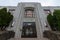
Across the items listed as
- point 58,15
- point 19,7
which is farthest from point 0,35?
point 19,7

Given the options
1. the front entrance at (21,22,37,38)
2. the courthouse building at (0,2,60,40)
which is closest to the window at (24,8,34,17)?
the courthouse building at (0,2,60,40)

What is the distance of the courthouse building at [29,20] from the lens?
17280mm

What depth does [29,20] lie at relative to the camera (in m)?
20.6

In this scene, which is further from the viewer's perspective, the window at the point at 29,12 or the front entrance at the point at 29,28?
the window at the point at 29,12

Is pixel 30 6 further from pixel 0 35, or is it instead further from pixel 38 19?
pixel 0 35

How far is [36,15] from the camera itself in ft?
70.3

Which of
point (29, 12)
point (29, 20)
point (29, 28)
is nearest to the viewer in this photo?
point (29, 28)

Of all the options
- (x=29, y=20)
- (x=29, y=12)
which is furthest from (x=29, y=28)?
(x=29, y=12)

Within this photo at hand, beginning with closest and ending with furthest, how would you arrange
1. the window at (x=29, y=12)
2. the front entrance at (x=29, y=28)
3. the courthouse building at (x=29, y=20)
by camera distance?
the courthouse building at (x=29, y=20) → the front entrance at (x=29, y=28) → the window at (x=29, y=12)

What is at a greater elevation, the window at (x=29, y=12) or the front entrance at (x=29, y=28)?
the window at (x=29, y=12)

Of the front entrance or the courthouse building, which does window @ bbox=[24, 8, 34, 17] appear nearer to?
the courthouse building

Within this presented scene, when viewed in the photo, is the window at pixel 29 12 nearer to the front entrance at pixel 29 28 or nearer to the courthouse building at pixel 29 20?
the courthouse building at pixel 29 20

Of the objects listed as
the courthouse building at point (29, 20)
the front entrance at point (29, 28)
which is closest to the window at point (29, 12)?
the courthouse building at point (29, 20)

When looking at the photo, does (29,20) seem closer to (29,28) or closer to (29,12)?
(29,28)
